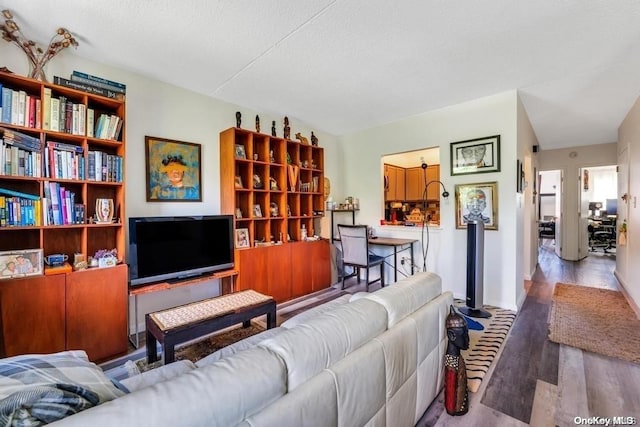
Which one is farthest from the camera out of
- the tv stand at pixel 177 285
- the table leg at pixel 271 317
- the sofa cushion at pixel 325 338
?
the tv stand at pixel 177 285

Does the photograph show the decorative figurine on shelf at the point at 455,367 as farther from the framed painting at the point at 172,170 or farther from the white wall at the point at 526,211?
the framed painting at the point at 172,170

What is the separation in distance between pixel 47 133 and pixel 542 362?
4058mm

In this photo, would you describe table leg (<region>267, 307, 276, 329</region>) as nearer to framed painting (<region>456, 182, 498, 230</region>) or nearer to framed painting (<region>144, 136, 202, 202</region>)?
framed painting (<region>144, 136, 202, 202</region>)

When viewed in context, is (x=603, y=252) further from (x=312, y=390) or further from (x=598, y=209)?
(x=312, y=390)

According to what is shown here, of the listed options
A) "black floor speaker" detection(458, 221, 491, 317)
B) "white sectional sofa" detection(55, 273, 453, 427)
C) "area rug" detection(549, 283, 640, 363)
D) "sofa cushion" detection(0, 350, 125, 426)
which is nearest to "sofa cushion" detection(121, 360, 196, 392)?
"white sectional sofa" detection(55, 273, 453, 427)

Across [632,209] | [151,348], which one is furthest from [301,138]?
[632,209]

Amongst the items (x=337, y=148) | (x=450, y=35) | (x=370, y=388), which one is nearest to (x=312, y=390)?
(x=370, y=388)

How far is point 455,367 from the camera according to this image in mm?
1558

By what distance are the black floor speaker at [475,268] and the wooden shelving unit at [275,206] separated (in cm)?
184

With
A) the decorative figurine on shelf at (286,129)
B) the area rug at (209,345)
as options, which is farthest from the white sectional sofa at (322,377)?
the decorative figurine on shelf at (286,129)

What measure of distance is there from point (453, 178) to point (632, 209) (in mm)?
2193

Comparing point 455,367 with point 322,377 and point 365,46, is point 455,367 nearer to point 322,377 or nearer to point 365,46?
point 322,377

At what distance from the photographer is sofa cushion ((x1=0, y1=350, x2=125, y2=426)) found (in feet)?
2.02

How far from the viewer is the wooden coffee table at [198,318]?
5.96ft
